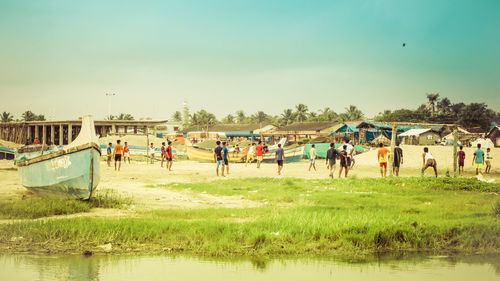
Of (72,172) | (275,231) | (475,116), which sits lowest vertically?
(275,231)

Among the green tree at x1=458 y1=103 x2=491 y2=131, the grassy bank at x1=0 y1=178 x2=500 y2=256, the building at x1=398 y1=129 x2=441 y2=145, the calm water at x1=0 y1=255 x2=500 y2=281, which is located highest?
the green tree at x1=458 y1=103 x2=491 y2=131

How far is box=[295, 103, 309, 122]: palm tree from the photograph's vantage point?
294 feet

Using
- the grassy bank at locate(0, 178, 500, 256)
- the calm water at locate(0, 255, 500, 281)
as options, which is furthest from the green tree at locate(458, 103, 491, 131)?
the calm water at locate(0, 255, 500, 281)

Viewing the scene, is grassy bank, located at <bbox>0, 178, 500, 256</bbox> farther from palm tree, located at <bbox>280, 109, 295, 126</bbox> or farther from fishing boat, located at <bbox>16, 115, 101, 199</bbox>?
palm tree, located at <bbox>280, 109, 295, 126</bbox>

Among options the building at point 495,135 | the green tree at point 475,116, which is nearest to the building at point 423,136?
the building at point 495,135

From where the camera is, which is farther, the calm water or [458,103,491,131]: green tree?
[458,103,491,131]: green tree

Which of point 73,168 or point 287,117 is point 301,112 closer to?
point 287,117

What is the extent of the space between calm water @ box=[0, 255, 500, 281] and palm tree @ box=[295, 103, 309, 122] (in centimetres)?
8244

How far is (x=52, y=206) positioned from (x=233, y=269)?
5.50 meters

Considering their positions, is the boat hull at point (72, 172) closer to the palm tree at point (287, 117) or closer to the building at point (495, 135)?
the building at point (495, 135)

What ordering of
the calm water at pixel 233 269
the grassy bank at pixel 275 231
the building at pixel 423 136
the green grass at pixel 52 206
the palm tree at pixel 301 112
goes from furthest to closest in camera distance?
the palm tree at pixel 301 112 → the building at pixel 423 136 → the green grass at pixel 52 206 → the grassy bank at pixel 275 231 → the calm water at pixel 233 269

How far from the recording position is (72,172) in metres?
10.9

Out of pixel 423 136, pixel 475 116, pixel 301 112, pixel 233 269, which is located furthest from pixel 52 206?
pixel 301 112

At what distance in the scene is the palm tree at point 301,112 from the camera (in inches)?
3524
